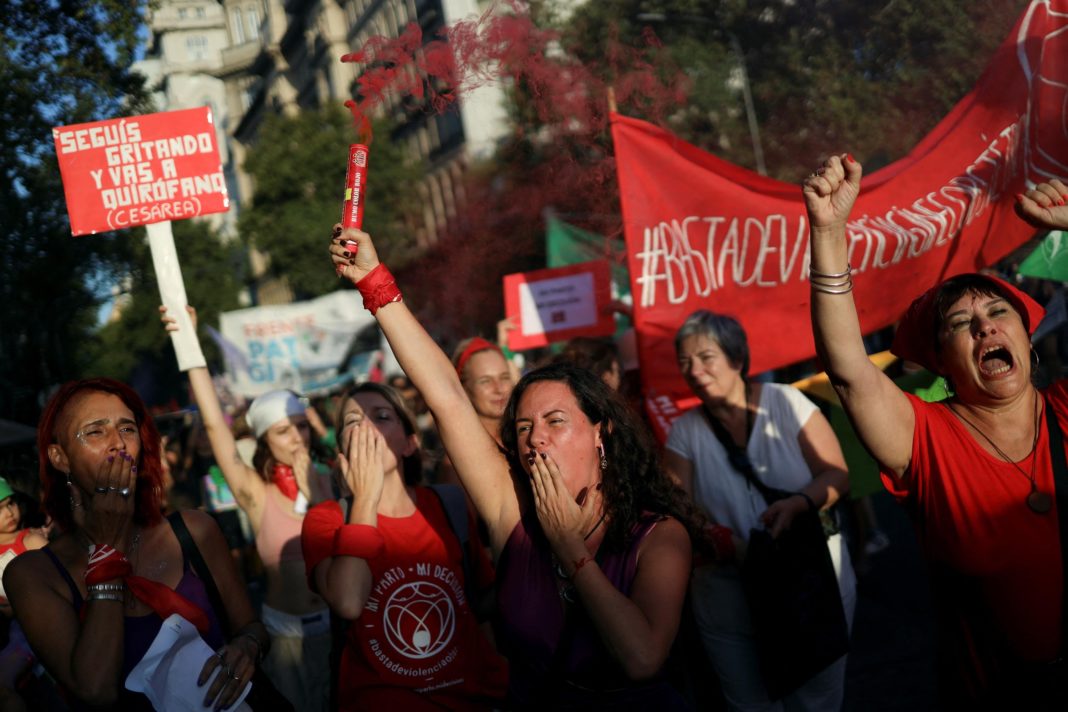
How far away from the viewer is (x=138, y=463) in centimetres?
310

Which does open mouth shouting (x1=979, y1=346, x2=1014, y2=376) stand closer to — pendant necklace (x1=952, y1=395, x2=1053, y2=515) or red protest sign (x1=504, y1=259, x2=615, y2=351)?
pendant necklace (x1=952, y1=395, x2=1053, y2=515)

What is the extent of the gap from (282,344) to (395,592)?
A: 17.5 metres

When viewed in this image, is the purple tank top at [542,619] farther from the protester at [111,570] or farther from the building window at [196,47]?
Answer: the building window at [196,47]

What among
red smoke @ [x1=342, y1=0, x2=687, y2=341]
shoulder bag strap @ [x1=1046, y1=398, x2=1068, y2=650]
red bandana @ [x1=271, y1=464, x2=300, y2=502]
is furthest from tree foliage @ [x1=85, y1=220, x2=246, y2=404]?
shoulder bag strap @ [x1=1046, y1=398, x2=1068, y2=650]

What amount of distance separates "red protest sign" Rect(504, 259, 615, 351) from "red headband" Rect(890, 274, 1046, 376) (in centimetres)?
468

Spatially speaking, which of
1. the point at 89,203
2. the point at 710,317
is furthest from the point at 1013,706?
the point at 89,203

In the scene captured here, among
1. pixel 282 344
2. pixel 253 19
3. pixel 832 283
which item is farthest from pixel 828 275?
pixel 253 19

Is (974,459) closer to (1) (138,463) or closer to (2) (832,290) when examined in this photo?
(2) (832,290)

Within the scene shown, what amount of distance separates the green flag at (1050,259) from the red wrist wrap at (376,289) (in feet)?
12.5

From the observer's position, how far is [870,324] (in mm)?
5543

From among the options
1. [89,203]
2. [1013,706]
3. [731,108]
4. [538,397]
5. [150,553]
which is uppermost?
[731,108]

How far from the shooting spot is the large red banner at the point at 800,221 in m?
5.35

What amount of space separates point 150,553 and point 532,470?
113cm

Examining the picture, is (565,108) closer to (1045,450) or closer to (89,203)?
(89,203)
